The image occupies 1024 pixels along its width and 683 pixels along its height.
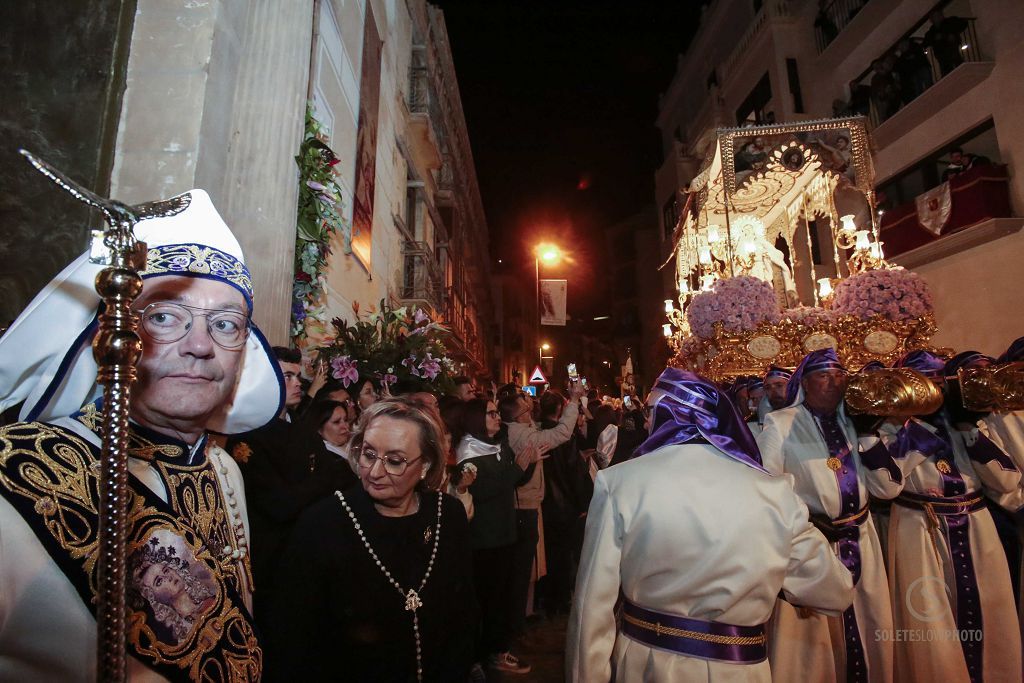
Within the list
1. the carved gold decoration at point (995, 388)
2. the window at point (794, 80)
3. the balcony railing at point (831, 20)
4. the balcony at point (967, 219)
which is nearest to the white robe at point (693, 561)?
the carved gold decoration at point (995, 388)

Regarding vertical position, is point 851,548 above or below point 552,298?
below

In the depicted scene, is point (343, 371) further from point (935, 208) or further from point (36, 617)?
point (935, 208)

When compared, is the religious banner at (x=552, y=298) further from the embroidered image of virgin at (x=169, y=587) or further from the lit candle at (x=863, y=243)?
the embroidered image of virgin at (x=169, y=587)

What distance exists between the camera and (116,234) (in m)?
0.87

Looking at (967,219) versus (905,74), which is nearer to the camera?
(967,219)

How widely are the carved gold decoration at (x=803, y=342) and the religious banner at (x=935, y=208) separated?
612cm

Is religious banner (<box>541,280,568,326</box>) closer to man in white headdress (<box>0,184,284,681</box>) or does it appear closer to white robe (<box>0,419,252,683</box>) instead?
man in white headdress (<box>0,184,284,681</box>)

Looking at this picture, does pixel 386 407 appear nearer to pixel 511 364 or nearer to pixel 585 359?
pixel 511 364

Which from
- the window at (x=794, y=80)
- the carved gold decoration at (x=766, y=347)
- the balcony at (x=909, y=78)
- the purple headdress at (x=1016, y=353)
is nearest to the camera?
the purple headdress at (x=1016, y=353)

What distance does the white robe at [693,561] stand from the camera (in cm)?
221

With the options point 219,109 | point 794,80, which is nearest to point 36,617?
point 219,109

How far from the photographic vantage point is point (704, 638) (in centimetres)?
224

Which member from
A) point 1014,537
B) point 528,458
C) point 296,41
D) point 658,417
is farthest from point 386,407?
point 1014,537

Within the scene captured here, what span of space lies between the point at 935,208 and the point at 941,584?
35.9 feet
